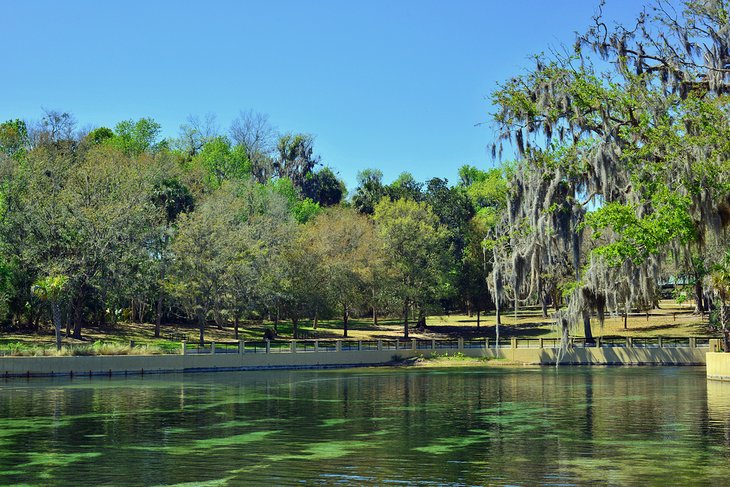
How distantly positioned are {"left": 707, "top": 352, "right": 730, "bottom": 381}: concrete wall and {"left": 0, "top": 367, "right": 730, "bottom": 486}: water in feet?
2.60

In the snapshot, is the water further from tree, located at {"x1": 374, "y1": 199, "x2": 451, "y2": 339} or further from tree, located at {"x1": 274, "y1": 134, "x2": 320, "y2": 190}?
tree, located at {"x1": 274, "y1": 134, "x2": 320, "y2": 190}

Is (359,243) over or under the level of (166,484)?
over

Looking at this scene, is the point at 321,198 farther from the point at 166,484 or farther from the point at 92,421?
the point at 166,484

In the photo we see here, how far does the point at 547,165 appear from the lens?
55.0 meters

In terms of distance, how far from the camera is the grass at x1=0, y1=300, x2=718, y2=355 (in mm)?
78500

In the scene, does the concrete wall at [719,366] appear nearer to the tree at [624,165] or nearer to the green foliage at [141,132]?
the tree at [624,165]

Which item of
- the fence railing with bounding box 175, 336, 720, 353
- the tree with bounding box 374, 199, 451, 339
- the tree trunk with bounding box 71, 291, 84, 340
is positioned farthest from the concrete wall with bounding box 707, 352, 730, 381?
the tree trunk with bounding box 71, 291, 84, 340

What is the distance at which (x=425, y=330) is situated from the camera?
340ft

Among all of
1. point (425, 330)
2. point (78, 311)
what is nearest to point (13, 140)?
point (78, 311)

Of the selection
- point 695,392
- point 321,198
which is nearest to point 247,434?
point 695,392

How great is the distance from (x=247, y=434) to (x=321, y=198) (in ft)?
412

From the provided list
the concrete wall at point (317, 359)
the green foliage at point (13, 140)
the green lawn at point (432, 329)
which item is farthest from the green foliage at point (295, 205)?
the concrete wall at point (317, 359)

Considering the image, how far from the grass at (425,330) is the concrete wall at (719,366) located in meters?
26.8

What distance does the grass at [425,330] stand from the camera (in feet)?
258
